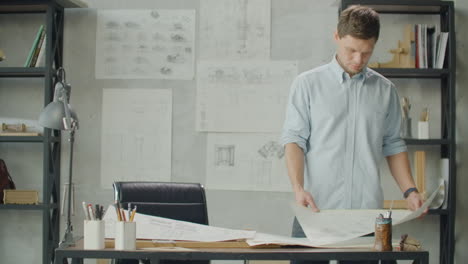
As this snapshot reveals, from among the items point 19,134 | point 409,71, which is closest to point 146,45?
point 19,134

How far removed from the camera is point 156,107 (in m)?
4.42

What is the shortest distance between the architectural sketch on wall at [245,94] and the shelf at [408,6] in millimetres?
595

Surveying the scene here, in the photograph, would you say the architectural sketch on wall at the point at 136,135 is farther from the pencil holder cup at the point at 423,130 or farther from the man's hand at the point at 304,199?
the man's hand at the point at 304,199

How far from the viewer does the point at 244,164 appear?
4379 millimetres

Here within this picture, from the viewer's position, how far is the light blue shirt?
255cm

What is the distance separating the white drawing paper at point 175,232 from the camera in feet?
7.43

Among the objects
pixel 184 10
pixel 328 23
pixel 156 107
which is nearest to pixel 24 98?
pixel 156 107

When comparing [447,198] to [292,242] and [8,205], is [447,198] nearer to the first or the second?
[292,242]

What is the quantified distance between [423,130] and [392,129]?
162cm

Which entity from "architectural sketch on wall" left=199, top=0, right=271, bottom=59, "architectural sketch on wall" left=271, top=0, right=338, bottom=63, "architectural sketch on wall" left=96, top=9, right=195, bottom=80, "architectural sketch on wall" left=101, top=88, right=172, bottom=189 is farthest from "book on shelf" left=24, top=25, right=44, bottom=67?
"architectural sketch on wall" left=271, top=0, right=338, bottom=63

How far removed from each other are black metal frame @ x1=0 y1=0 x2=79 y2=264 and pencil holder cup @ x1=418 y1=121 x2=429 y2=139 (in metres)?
2.21

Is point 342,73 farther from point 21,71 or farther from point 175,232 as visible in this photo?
point 21,71

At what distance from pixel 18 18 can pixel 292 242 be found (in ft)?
10.0

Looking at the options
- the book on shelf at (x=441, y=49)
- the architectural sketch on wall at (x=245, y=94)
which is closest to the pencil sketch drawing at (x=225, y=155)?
the architectural sketch on wall at (x=245, y=94)
